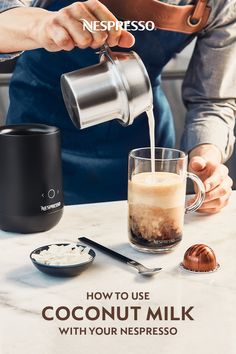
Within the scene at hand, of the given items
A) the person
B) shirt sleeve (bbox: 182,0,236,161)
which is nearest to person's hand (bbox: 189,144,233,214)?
the person

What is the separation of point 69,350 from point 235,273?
10.1 inches

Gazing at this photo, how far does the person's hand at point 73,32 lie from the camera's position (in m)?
0.95

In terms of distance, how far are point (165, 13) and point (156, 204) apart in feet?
1.60

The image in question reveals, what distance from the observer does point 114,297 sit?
0.77 meters

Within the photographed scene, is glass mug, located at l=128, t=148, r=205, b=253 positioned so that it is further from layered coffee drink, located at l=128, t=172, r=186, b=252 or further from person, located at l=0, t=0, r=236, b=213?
person, located at l=0, t=0, r=236, b=213

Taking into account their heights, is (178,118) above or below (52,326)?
below

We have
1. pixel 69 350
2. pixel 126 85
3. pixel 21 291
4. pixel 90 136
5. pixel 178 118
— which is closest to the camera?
pixel 69 350

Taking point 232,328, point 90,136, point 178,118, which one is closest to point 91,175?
point 90,136

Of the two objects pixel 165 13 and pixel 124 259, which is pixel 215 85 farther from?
pixel 124 259

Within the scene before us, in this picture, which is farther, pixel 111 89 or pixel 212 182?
pixel 212 182

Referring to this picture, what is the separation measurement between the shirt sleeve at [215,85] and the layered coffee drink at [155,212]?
1.36 feet

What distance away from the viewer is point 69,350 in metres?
0.67

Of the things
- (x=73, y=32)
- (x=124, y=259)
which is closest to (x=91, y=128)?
(x=73, y=32)

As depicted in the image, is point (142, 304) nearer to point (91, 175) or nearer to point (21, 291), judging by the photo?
point (21, 291)
